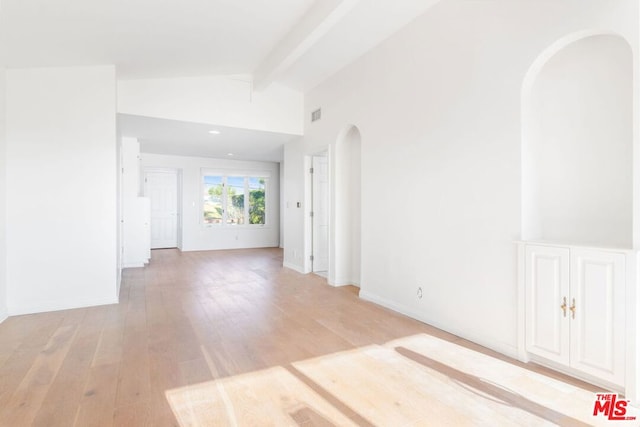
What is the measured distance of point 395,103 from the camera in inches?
141

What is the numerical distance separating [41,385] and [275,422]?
1.55 m

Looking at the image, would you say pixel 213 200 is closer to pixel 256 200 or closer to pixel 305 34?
pixel 256 200

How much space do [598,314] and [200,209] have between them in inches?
327

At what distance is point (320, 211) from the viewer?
570 cm

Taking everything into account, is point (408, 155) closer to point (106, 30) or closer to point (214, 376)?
point (214, 376)

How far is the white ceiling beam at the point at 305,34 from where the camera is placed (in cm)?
286

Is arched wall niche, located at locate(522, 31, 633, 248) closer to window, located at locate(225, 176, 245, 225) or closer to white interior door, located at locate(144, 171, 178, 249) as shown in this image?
window, located at locate(225, 176, 245, 225)

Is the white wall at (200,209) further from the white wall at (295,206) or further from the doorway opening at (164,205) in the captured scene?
the white wall at (295,206)

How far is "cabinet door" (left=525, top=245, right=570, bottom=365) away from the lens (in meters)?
2.14

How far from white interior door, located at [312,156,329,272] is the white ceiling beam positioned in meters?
1.63

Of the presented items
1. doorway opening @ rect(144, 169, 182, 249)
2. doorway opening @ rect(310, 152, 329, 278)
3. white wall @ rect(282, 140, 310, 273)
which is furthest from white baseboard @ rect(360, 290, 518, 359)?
doorway opening @ rect(144, 169, 182, 249)

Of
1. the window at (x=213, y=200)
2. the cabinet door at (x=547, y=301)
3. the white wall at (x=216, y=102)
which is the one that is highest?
the white wall at (x=216, y=102)

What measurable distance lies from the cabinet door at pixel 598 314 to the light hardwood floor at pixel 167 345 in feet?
0.64

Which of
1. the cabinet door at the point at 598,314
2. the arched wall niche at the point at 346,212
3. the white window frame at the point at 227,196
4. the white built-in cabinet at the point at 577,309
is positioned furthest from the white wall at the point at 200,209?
the cabinet door at the point at 598,314
